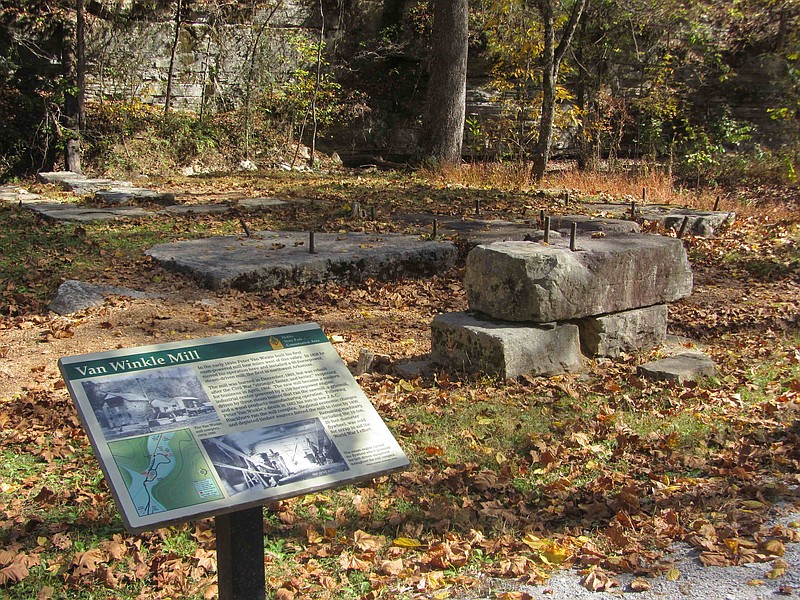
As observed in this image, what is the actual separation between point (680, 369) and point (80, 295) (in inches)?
183

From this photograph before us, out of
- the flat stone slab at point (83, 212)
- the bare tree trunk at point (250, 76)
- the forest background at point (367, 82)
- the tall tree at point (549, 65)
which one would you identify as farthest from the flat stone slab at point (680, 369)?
the bare tree trunk at point (250, 76)

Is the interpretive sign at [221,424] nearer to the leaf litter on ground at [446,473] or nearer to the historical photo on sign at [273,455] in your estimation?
the historical photo on sign at [273,455]

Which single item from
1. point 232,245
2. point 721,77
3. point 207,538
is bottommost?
point 207,538

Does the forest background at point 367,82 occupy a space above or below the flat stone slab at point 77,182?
above

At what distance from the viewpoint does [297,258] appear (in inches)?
303

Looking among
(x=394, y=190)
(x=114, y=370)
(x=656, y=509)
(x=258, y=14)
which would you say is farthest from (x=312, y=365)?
(x=258, y=14)

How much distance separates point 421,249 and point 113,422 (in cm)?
591

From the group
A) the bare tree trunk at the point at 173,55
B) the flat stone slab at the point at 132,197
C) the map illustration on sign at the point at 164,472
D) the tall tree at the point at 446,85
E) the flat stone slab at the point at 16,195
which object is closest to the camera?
the map illustration on sign at the point at 164,472

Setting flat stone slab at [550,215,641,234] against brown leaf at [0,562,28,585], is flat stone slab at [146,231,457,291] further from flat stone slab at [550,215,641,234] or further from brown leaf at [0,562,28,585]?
brown leaf at [0,562,28,585]

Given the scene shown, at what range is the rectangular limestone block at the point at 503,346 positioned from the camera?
18.0 ft

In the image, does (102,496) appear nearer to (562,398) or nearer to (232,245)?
(562,398)

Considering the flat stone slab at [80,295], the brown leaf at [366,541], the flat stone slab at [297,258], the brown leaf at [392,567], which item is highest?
the flat stone slab at [297,258]

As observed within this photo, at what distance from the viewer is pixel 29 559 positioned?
3.40 meters

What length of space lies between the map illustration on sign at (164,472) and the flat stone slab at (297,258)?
15.6ft
